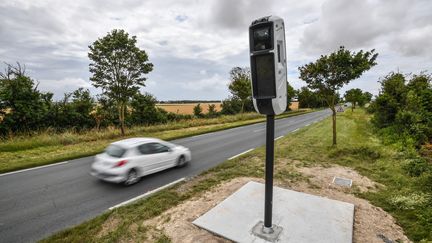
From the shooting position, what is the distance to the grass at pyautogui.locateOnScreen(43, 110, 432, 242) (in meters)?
4.04

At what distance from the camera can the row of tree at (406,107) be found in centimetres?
1119

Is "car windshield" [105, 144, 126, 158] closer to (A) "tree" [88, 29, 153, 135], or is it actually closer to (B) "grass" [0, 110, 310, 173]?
(B) "grass" [0, 110, 310, 173]

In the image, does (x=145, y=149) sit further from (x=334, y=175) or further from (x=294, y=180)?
(x=334, y=175)

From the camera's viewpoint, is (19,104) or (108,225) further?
(19,104)

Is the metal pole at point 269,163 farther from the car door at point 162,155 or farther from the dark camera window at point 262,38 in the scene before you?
the car door at point 162,155

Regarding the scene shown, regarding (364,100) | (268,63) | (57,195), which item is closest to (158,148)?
(57,195)

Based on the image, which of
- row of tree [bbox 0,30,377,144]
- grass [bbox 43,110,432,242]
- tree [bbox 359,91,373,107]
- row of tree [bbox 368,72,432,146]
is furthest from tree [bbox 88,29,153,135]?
tree [bbox 359,91,373,107]

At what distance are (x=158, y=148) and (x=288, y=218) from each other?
5.16 m

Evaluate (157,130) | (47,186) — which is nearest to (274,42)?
(47,186)

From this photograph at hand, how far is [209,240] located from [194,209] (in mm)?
1179

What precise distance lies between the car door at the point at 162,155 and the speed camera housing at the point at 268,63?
17.6 feet

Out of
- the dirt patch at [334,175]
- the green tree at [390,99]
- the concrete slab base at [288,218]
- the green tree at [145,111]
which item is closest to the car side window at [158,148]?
the concrete slab base at [288,218]

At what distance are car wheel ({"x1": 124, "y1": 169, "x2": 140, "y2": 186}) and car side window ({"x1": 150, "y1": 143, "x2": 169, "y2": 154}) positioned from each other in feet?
3.43

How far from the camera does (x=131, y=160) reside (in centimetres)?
678
